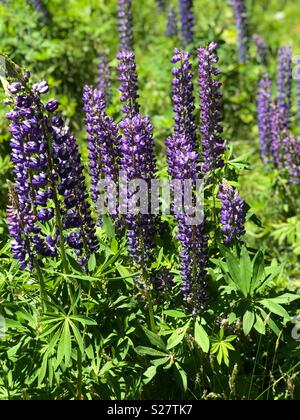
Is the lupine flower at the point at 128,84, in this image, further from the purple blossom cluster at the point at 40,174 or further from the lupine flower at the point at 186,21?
the lupine flower at the point at 186,21

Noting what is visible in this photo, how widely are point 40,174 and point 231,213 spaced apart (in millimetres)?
997

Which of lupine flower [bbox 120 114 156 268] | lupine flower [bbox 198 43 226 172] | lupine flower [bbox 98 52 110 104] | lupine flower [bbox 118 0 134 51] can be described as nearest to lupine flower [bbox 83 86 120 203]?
lupine flower [bbox 120 114 156 268]

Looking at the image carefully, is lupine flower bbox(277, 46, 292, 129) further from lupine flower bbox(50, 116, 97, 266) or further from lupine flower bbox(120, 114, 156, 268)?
lupine flower bbox(50, 116, 97, 266)

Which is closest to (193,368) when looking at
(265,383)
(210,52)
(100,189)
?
(265,383)

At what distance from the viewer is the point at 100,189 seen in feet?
10.7

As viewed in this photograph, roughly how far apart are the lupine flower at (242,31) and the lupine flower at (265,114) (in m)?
1.64

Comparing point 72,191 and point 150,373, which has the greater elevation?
point 72,191

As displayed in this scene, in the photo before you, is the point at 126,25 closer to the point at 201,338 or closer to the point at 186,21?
the point at 186,21

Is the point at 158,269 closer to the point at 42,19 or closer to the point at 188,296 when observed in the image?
the point at 188,296

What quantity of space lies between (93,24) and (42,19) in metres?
0.69

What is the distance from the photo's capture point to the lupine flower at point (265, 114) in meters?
5.48

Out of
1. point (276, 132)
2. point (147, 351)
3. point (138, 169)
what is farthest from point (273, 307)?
point (276, 132)

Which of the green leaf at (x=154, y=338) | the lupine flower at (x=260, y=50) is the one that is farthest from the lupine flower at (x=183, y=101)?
the lupine flower at (x=260, y=50)

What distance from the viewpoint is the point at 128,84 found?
3400 millimetres
